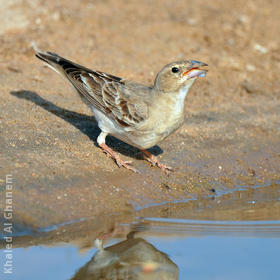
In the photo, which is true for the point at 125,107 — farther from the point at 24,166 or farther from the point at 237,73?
the point at 237,73

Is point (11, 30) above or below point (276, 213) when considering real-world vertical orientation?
above

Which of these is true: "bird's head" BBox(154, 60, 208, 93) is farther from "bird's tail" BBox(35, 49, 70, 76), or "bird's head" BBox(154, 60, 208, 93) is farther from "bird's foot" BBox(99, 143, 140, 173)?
"bird's tail" BBox(35, 49, 70, 76)

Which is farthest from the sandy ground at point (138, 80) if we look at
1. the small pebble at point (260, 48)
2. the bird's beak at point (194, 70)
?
the bird's beak at point (194, 70)

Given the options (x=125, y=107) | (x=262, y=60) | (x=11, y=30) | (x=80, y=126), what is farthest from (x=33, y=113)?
(x=262, y=60)

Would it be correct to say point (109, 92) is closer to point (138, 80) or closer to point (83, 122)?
point (83, 122)

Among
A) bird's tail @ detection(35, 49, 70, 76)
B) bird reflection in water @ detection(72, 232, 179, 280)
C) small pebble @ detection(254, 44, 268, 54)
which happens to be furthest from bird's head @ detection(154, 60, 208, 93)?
small pebble @ detection(254, 44, 268, 54)

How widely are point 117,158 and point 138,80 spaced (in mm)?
2803

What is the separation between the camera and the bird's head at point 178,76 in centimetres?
686

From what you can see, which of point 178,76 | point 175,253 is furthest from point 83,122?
point 175,253

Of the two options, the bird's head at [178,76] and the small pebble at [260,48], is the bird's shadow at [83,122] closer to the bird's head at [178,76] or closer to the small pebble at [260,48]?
the bird's head at [178,76]

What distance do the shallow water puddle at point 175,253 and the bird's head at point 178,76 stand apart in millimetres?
1726

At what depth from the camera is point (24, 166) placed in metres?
6.55

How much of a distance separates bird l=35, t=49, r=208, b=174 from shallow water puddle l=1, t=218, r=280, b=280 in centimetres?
128

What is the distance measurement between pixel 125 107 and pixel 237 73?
373cm
